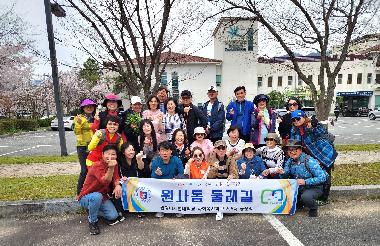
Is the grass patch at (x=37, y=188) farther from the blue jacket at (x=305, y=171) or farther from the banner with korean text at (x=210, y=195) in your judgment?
the blue jacket at (x=305, y=171)

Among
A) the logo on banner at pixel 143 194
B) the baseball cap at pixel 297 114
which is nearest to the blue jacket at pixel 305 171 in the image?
the baseball cap at pixel 297 114

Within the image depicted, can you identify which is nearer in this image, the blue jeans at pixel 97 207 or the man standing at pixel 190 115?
the blue jeans at pixel 97 207

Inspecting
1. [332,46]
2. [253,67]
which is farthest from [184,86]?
[332,46]

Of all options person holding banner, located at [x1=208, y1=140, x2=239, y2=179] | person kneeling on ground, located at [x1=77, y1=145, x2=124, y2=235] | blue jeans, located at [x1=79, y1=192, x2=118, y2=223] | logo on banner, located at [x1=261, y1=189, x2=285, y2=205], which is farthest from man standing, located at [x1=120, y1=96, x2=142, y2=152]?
logo on banner, located at [x1=261, y1=189, x2=285, y2=205]

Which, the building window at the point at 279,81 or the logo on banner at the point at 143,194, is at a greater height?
the building window at the point at 279,81

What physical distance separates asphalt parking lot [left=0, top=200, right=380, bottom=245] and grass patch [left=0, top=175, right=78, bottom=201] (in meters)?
0.66

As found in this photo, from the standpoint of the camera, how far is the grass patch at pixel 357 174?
576 cm

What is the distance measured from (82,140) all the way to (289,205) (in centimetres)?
358

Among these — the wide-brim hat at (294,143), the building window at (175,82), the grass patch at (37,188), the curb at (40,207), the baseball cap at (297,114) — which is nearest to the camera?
the wide-brim hat at (294,143)

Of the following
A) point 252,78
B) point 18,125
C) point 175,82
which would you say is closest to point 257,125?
point 175,82

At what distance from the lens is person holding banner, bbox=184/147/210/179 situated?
4910 millimetres

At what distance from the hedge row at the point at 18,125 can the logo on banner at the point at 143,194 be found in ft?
75.3

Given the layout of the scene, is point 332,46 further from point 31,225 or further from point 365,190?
point 31,225

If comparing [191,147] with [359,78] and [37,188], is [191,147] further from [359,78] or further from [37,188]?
[359,78]
